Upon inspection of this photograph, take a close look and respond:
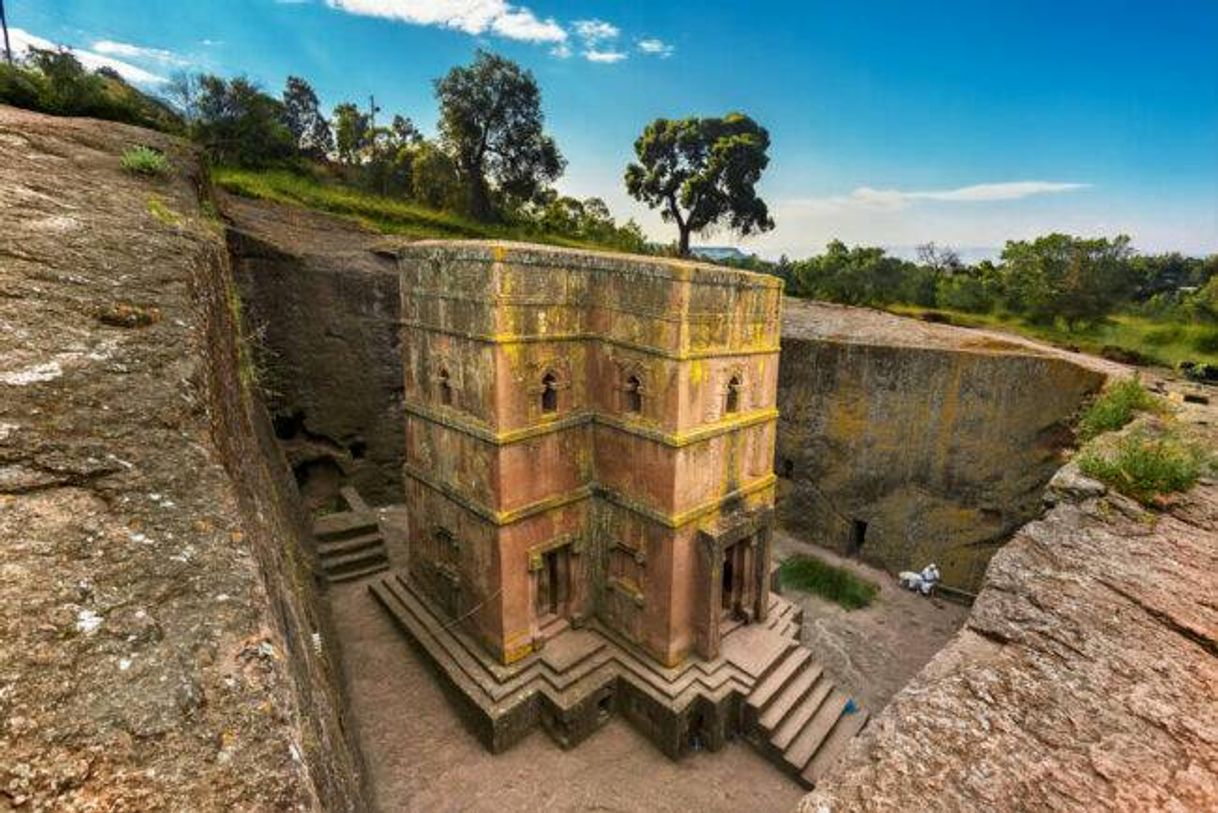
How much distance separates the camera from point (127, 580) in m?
1.99

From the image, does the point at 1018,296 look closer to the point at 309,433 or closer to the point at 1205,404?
the point at 1205,404

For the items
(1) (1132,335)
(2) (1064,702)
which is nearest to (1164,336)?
(1) (1132,335)

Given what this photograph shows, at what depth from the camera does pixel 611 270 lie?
9383 mm

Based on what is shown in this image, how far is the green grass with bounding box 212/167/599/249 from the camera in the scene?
19625 mm

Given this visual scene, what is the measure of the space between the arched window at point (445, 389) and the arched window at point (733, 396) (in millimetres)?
4839

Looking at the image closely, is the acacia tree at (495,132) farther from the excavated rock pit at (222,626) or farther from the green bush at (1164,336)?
the green bush at (1164,336)

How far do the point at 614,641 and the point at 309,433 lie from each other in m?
10.5

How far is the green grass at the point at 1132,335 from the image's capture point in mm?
20219

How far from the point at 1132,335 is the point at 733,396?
22709mm

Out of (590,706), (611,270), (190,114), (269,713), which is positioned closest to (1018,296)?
(611,270)

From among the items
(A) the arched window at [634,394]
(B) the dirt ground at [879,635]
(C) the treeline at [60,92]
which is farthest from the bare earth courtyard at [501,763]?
(C) the treeline at [60,92]

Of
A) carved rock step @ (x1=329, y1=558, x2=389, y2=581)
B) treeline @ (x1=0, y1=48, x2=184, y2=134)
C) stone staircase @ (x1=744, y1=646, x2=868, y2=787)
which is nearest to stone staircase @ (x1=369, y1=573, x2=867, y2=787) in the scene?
stone staircase @ (x1=744, y1=646, x2=868, y2=787)

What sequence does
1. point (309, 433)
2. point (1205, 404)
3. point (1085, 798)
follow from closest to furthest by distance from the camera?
point (1085, 798) < point (1205, 404) < point (309, 433)

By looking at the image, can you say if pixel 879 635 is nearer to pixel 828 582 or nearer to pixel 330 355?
pixel 828 582
